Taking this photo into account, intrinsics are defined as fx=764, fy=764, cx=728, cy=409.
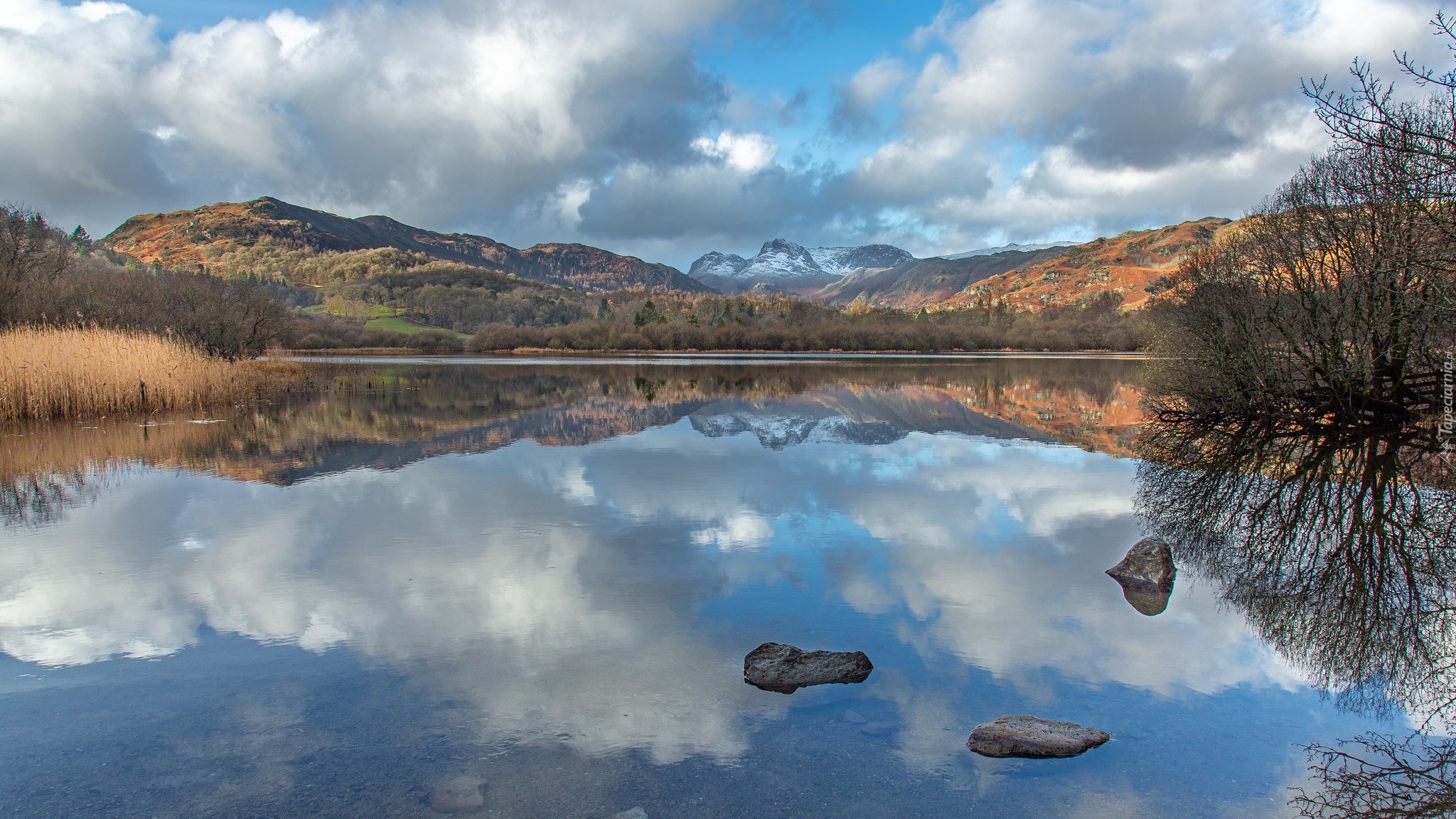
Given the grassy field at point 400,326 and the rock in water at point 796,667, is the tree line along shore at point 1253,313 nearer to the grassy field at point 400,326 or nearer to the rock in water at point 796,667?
the rock in water at point 796,667

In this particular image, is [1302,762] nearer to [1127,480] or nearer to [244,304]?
[1127,480]

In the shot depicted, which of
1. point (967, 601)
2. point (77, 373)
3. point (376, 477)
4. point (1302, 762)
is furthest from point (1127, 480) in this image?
point (77, 373)

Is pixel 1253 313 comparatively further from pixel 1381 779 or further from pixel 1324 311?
pixel 1381 779

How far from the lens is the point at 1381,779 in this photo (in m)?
3.48

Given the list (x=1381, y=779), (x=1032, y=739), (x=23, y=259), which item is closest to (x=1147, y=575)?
(x=1381, y=779)

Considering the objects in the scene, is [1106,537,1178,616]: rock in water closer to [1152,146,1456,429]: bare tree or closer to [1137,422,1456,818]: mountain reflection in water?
[1137,422,1456,818]: mountain reflection in water

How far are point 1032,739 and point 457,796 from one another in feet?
8.56

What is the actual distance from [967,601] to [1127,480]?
6.47 meters

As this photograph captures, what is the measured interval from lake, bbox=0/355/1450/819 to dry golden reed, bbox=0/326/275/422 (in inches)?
239

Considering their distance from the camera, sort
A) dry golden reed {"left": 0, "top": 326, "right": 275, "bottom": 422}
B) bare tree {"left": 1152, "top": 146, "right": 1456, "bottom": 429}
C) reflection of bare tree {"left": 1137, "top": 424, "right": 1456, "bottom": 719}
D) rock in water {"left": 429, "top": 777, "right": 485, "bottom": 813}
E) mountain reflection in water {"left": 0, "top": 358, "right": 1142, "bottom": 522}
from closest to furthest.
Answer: rock in water {"left": 429, "top": 777, "right": 485, "bottom": 813}, reflection of bare tree {"left": 1137, "top": 424, "right": 1456, "bottom": 719}, mountain reflection in water {"left": 0, "top": 358, "right": 1142, "bottom": 522}, bare tree {"left": 1152, "top": 146, "right": 1456, "bottom": 429}, dry golden reed {"left": 0, "top": 326, "right": 275, "bottom": 422}

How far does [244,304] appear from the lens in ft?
109

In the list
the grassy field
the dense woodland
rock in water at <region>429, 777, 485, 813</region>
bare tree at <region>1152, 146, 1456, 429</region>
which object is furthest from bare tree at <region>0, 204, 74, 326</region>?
the grassy field

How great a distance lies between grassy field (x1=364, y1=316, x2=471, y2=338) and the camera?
4126 inches

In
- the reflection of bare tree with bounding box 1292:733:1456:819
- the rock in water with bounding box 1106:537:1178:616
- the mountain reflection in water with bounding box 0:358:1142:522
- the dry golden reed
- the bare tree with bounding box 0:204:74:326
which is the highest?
the bare tree with bounding box 0:204:74:326
